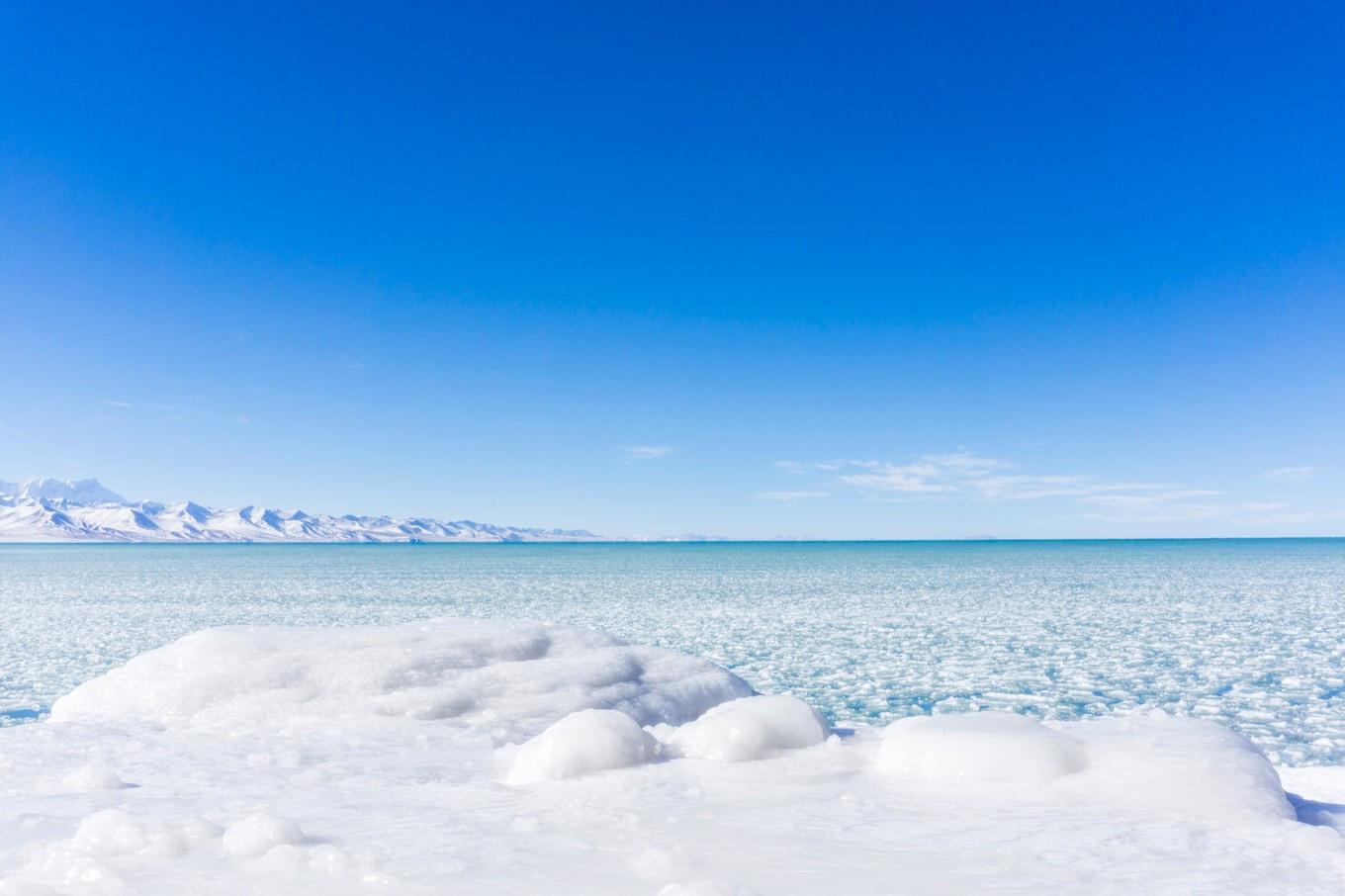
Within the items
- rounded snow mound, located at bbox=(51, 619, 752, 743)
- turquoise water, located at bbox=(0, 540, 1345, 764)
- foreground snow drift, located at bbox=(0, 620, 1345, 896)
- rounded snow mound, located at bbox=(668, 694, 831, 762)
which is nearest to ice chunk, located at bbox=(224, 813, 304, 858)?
foreground snow drift, located at bbox=(0, 620, 1345, 896)

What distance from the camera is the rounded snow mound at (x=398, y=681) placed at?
9414mm

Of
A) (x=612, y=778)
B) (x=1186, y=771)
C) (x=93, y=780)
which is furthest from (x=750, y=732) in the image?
(x=93, y=780)

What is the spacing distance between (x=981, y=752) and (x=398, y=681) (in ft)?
22.2

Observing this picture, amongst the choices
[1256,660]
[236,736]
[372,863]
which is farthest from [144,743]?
[1256,660]

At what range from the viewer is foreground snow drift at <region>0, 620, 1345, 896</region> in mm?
4320

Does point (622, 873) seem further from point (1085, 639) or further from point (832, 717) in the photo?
point (1085, 639)

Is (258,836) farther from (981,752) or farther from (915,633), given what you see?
(915,633)

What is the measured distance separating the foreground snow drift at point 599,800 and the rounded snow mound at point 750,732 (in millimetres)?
21

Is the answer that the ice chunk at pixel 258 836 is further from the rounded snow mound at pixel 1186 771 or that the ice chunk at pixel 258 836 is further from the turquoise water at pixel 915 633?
the turquoise water at pixel 915 633

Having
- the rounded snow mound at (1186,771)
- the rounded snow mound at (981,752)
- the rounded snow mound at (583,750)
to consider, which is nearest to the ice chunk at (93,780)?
the rounded snow mound at (583,750)

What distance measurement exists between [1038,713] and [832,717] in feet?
11.0

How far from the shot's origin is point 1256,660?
1894 centimetres

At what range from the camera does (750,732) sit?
715cm

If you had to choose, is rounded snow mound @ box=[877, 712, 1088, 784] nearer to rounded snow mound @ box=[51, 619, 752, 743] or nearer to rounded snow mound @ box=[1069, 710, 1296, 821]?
rounded snow mound @ box=[1069, 710, 1296, 821]
